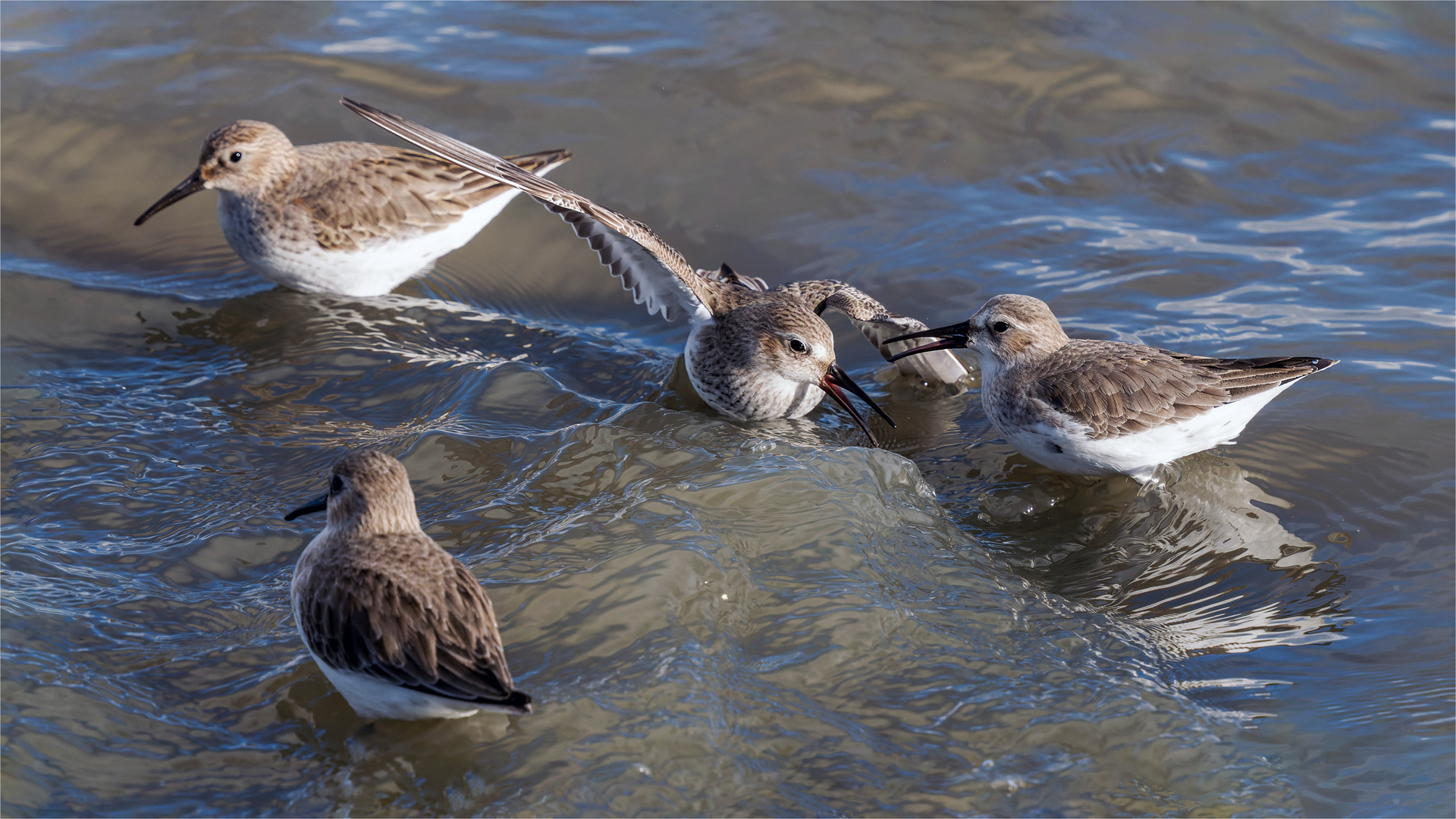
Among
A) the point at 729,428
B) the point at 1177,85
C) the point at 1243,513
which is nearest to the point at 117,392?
the point at 729,428

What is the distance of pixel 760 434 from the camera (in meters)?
7.07

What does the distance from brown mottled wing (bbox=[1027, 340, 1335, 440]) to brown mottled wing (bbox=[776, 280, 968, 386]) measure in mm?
1261

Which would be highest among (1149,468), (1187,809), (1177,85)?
(1177,85)

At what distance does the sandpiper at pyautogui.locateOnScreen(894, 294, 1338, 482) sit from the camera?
625 cm

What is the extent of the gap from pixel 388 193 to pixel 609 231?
2237 mm

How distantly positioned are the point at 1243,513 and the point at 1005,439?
1.38 metres

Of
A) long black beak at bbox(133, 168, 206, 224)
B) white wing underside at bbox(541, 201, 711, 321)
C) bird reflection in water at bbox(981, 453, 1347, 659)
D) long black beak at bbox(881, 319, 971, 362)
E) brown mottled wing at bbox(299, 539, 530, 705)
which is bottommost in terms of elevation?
bird reflection in water at bbox(981, 453, 1347, 659)

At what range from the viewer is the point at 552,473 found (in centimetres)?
628

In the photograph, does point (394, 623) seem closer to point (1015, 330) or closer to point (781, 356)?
point (781, 356)

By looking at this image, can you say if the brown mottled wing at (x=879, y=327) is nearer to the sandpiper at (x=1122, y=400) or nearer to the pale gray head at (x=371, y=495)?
the sandpiper at (x=1122, y=400)

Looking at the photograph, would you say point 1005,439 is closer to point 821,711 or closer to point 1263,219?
point 821,711

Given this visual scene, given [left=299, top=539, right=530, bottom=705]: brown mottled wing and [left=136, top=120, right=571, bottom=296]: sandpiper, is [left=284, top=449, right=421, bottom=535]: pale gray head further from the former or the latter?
[left=136, top=120, right=571, bottom=296]: sandpiper

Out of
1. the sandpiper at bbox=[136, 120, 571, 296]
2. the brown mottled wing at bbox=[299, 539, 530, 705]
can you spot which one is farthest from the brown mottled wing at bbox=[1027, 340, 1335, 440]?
the sandpiper at bbox=[136, 120, 571, 296]

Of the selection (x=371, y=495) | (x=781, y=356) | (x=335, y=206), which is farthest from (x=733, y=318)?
(x=335, y=206)
